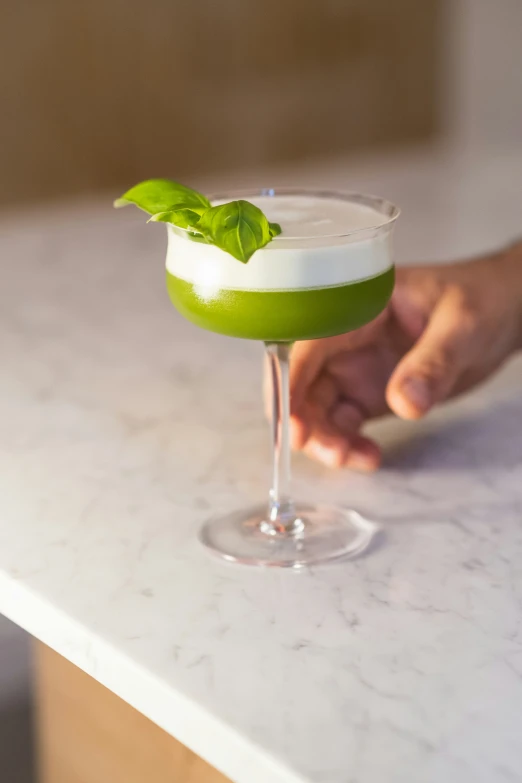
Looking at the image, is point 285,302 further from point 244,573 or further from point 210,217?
point 244,573

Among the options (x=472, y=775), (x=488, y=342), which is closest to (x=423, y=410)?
(x=488, y=342)

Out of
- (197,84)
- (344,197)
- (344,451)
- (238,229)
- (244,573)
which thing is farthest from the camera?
(197,84)

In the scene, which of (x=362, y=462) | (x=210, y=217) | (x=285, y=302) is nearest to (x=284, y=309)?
(x=285, y=302)

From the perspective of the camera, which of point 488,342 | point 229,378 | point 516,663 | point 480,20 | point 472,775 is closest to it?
point 472,775

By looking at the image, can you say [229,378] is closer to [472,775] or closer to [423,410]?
[423,410]

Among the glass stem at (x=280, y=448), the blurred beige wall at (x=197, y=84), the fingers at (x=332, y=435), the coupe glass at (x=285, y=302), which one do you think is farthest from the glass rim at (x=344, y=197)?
the blurred beige wall at (x=197, y=84)

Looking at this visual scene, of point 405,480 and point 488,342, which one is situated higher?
point 488,342

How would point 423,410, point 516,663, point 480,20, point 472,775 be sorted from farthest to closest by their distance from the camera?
point 480,20 → point 423,410 → point 516,663 → point 472,775
